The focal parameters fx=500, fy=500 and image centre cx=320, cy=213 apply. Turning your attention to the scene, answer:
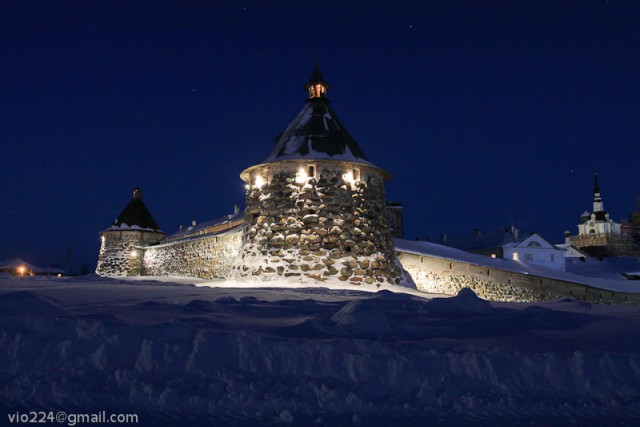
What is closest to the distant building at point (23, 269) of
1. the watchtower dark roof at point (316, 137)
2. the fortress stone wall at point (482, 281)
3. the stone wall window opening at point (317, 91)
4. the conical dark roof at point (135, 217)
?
the conical dark roof at point (135, 217)

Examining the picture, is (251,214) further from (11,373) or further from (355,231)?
(11,373)

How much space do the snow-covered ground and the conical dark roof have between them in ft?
102

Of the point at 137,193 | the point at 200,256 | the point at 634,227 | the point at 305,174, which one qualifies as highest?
the point at 634,227

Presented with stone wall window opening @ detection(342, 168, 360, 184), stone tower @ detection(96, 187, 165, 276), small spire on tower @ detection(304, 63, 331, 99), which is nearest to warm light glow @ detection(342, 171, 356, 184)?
stone wall window opening @ detection(342, 168, 360, 184)

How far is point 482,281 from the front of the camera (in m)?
21.3

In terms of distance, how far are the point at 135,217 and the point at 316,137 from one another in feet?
79.1

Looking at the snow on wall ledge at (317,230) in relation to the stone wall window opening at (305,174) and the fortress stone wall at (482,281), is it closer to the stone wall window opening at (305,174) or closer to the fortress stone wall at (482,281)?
the stone wall window opening at (305,174)

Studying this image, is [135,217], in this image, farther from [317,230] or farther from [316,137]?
[317,230]

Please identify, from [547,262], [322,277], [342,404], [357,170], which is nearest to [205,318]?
[342,404]

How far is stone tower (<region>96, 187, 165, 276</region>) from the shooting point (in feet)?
109

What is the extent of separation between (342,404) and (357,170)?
12089 millimetres

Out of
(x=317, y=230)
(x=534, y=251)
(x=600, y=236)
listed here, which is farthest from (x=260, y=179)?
(x=600, y=236)

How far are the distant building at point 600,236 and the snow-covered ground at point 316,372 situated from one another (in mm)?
72630

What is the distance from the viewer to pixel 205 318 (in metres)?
5.95
